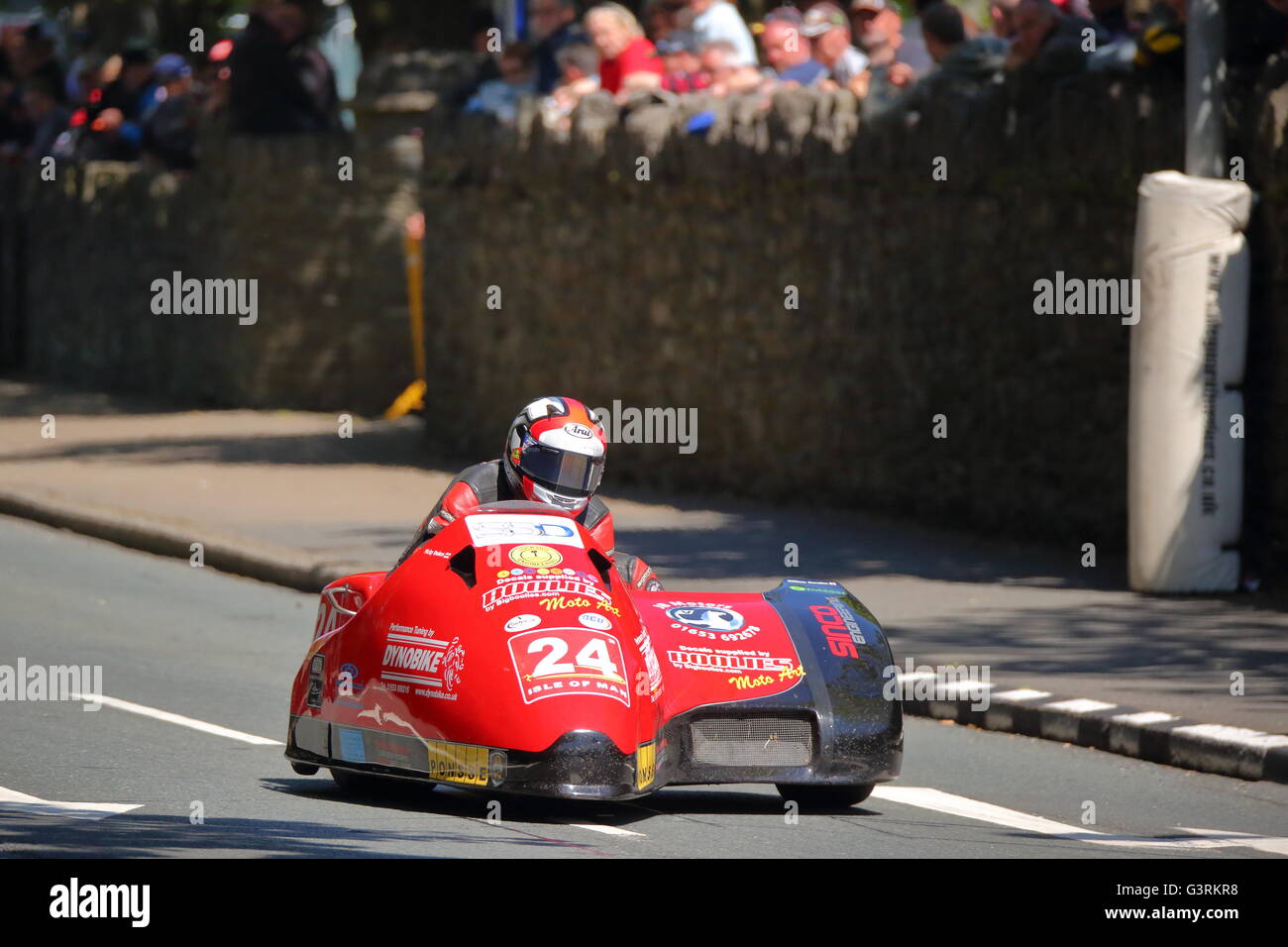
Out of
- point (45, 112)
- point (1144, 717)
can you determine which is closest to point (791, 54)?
point (1144, 717)

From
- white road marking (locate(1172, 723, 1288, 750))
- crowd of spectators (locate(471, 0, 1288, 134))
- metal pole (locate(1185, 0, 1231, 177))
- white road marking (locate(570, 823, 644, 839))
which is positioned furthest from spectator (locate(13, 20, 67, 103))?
white road marking (locate(570, 823, 644, 839))

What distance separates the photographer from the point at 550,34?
766 inches

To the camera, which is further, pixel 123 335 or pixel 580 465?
pixel 123 335

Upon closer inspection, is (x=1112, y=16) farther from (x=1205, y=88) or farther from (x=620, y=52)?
(x=620, y=52)

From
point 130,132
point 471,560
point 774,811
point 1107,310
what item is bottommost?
point 774,811

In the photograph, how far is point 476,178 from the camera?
Answer: 19703 millimetres

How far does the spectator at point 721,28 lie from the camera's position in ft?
57.1

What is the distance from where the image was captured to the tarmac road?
7.44 m

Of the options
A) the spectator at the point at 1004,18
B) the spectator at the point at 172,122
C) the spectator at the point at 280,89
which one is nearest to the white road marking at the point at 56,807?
the spectator at the point at 1004,18

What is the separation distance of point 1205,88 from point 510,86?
805 cm

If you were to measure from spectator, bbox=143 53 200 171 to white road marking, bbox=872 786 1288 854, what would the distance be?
54.1 feet

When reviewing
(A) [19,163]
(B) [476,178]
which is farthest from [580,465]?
(A) [19,163]

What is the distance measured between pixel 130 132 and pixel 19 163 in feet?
9.50
